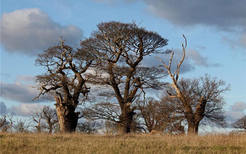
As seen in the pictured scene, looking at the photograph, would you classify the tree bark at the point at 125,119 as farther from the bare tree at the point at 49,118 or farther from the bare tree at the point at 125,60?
the bare tree at the point at 49,118

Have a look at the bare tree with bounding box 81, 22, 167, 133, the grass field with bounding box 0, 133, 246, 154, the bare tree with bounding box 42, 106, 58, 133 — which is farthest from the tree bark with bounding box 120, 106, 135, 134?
the bare tree with bounding box 42, 106, 58, 133

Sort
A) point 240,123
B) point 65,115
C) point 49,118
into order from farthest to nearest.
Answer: point 240,123 → point 49,118 → point 65,115

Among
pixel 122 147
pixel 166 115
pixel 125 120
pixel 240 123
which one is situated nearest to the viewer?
pixel 122 147

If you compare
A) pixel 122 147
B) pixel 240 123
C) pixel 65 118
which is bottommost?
pixel 122 147

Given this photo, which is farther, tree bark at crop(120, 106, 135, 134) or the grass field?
tree bark at crop(120, 106, 135, 134)

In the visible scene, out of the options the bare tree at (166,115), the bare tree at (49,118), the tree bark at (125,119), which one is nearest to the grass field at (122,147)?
the tree bark at (125,119)

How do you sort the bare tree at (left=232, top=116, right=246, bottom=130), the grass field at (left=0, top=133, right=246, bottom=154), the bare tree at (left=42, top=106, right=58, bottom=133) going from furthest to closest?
the bare tree at (left=232, top=116, right=246, bottom=130)
the bare tree at (left=42, top=106, right=58, bottom=133)
the grass field at (left=0, top=133, right=246, bottom=154)

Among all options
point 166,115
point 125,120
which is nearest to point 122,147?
point 125,120

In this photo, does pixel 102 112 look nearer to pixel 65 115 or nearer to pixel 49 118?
pixel 65 115

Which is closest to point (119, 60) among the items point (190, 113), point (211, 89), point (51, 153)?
point (190, 113)

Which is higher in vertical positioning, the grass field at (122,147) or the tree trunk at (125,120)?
the tree trunk at (125,120)

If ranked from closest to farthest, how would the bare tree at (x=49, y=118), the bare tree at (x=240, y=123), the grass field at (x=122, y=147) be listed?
the grass field at (x=122, y=147), the bare tree at (x=49, y=118), the bare tree at (x=240, y=123)

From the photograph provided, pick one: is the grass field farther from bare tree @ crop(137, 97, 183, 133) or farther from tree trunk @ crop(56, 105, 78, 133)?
bare tree @ crop(137, 97, 183, 133)

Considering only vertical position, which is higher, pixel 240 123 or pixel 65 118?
pixel 240 123
